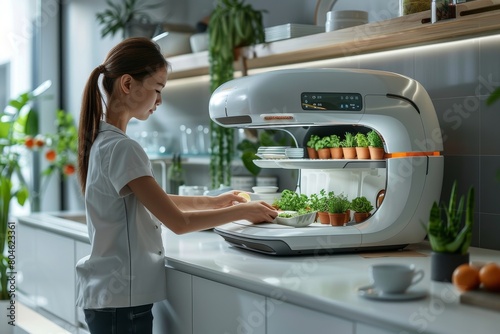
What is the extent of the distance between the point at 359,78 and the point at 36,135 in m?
3.35

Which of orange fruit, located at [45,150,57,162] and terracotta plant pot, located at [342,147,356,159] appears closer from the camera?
terracotta plant pot, located at [342,147,356,159]

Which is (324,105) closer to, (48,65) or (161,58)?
(161,58)

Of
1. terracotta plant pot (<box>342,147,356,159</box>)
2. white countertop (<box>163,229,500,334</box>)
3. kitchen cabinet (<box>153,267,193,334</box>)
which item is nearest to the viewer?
white countertop (<box>163,229,500,334</box>)

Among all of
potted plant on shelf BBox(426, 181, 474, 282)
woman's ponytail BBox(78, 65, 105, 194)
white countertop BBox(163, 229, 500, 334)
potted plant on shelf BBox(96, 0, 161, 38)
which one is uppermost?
potted plant on shelf BBox(96, 0, 161, 38)

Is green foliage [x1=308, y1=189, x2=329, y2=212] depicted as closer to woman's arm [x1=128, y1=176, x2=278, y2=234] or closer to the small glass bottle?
woman's arm [x1=128, y1=176, x2=278, y2=234]

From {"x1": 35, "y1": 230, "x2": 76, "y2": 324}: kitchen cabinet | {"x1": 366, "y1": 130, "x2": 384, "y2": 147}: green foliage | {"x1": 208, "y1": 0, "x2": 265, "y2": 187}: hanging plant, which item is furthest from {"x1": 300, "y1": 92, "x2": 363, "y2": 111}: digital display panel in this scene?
{"x1": 35, "y1": 230, "x2": 76, "y2": 324}: kitchen cabinet

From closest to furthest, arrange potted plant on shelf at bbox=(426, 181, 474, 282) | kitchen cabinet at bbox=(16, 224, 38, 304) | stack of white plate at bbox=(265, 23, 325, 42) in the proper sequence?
potted plant on shelf at bbox=(426, 181, 474, 282), stack of white plate at bbox=(265, 23, 325, 42), kitchen cabinet at bbox=(16, 224, 38, 304)

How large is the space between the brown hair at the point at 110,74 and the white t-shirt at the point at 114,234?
0.05m

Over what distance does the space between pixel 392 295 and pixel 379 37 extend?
1.14 metres

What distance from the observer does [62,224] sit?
9.92 ft

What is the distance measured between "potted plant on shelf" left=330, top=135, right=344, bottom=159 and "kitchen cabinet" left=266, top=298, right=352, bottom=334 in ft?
2.30

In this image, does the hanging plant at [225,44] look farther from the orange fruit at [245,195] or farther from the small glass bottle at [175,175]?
the orange fruit at [245,195]

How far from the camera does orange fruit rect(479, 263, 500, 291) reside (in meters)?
1.43

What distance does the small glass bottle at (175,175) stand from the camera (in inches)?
135
